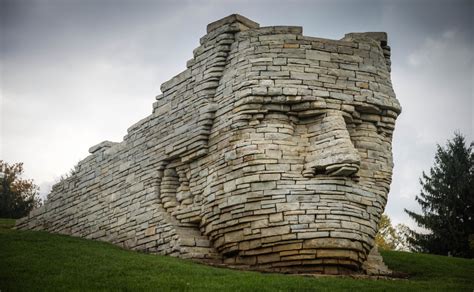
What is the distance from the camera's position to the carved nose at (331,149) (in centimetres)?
1243

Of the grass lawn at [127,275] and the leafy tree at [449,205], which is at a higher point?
the leafy tree at [449,205]

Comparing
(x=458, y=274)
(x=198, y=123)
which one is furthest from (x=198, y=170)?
(x=458, y=274)

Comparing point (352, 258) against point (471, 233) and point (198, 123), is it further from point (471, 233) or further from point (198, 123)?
point (471, 233)

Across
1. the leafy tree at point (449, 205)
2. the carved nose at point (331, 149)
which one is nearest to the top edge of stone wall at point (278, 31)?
the carved nose at point (331, 149)

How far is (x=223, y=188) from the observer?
43.4 feet

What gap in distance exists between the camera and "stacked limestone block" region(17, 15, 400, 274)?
12328mm

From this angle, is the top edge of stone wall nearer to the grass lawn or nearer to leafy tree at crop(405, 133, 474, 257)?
the grass lawn

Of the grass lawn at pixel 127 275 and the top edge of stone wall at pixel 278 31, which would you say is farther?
the top edge of stone wall at pixel 278 31

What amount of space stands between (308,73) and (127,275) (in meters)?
5.71

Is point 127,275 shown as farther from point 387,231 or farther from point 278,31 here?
point 387,231

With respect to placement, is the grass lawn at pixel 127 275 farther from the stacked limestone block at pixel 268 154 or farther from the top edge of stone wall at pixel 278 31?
the top edge of stone wall at pixel 278 31

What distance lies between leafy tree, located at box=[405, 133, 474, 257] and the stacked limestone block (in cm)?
1261

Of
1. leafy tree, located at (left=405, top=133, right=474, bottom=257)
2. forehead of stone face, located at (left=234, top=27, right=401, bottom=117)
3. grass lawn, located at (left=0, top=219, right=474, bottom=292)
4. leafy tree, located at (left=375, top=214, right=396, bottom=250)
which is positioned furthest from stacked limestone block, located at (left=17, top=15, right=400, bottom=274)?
leafy tree, located at (left=375, top=214, right=396, bottom=250)

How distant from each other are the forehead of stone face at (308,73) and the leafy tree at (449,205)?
497 inches
